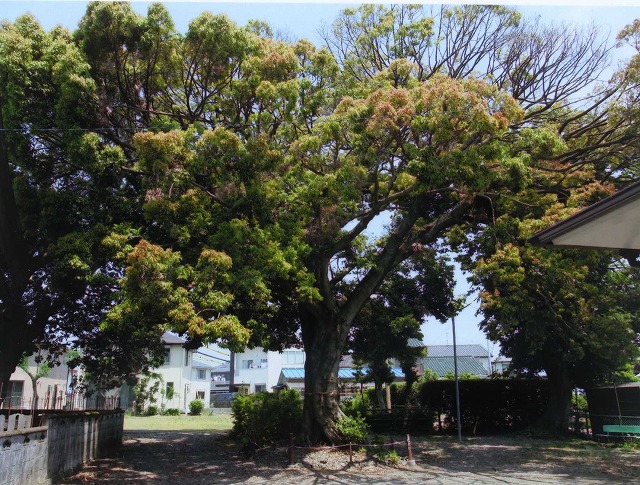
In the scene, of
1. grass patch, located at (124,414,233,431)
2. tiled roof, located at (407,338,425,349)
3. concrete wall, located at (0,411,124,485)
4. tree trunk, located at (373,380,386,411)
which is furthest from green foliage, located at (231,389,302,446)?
grass patch, located at (124,414,233,431)

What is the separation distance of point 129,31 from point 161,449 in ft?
40.7

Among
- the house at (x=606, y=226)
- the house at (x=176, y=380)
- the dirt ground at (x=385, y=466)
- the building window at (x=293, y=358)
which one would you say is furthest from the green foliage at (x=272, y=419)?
the building window at (x=293, y=358)

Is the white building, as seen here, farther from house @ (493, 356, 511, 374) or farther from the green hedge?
the green hedge

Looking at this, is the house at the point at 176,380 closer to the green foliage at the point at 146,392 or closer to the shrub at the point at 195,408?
the green foliage at the point at 146,392

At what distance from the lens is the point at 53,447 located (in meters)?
10.8

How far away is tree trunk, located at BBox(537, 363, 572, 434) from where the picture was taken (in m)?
20.3

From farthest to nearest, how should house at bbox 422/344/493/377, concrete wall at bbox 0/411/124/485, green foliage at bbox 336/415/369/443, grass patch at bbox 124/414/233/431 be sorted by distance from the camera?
1. house at bbox 422/344/493/377
2. grass patch at bbox 124/414/233/431
3. green foliage at bbox 336/415/369/443
4. concrete wall at bbox 0/411/124/485

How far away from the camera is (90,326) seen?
18.0m

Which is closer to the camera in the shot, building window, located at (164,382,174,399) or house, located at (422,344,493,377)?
building window, located at (164,382,174,399)

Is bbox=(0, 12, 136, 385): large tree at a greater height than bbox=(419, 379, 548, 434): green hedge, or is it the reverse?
bbox=(0, 12, 136, 385): large tree

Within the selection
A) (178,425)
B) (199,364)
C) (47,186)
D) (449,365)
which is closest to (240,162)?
(47,186)

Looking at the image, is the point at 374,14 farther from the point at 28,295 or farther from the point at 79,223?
the point at 28,295

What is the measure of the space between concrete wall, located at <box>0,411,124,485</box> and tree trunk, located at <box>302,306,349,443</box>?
5523 millimetres

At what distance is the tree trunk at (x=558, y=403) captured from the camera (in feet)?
66.5
